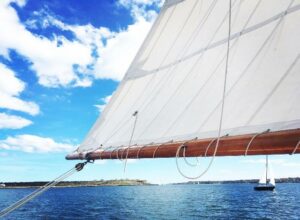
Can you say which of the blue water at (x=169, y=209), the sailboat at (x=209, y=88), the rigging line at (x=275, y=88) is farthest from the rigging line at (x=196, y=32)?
the blue water at (x=169, y=209)

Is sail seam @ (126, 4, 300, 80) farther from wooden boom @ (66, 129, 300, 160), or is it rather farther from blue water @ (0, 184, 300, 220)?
blue water @ (0, 184, 300, 220)

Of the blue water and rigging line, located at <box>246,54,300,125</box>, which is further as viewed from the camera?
the blue water

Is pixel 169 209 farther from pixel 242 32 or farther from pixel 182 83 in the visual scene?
pixel 242 32

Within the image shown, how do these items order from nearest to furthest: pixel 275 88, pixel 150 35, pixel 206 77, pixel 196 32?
pixel 275 88 < pixel 206 77 < pixel 196 32 < pixel 150 35

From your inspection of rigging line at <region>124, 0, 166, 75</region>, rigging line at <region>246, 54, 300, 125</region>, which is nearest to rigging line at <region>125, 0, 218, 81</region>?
rigging line at <region>124, 0, 166, 75</region>

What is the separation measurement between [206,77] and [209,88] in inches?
8.8

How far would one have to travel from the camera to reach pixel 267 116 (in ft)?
12.0

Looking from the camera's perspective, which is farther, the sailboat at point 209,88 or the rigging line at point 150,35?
the rigging line at point 150,35

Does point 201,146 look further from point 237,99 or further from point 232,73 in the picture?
point 232,73

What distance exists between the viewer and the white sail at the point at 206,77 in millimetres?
3760

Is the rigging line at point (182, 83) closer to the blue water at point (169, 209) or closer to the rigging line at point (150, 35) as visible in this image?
the rigging line at point (150, 35)

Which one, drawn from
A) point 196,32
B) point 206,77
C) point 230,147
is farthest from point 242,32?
point 230,147

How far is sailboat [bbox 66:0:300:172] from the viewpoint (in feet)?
→ 12.0

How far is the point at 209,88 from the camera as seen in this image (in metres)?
4.70
